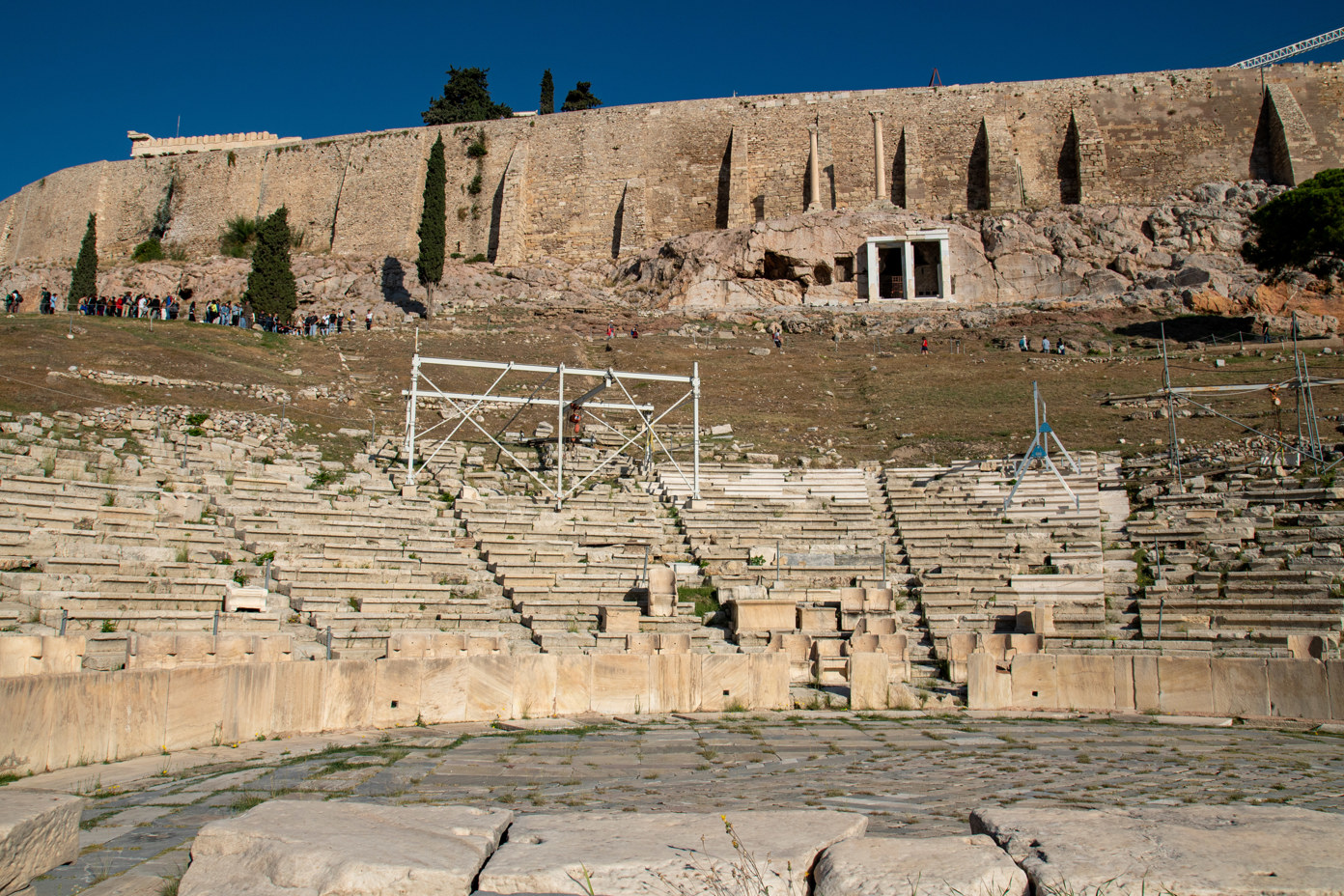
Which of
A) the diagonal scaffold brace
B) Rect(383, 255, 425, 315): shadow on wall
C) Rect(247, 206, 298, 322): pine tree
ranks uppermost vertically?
Rect(383, 255, 425, 315): shadow on wall

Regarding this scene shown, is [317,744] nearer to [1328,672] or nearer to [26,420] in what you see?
[1328,672]

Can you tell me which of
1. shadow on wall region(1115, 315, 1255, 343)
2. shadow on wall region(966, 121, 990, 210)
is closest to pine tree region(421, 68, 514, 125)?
shadow on wall region(966, 121, 990, 210)

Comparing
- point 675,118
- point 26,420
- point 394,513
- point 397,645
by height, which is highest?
point 675,118

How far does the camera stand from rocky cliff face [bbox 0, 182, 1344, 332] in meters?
38.6

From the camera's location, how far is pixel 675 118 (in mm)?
48875

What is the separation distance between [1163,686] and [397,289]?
134 feet

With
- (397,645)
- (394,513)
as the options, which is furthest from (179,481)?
(397,645)

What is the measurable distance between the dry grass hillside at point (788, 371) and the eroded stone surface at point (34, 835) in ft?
61.2

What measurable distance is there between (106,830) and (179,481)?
42.5 feet

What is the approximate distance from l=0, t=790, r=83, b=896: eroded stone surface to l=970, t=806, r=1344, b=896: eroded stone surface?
3.51 meters

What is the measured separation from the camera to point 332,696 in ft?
29.1

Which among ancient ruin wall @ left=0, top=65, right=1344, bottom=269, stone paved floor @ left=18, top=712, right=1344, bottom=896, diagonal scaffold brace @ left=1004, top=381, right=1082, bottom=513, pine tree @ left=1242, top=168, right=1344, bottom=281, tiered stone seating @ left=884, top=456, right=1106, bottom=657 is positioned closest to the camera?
stone paved floor @ left=18, top=712, right=1344, bottom=896

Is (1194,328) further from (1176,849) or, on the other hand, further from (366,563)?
(1176,849)

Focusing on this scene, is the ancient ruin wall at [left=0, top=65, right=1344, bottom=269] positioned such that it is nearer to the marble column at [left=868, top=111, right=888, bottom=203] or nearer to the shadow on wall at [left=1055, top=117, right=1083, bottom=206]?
the shadow on wall at [left=1055, top=117, right=1083, bottom=206]
